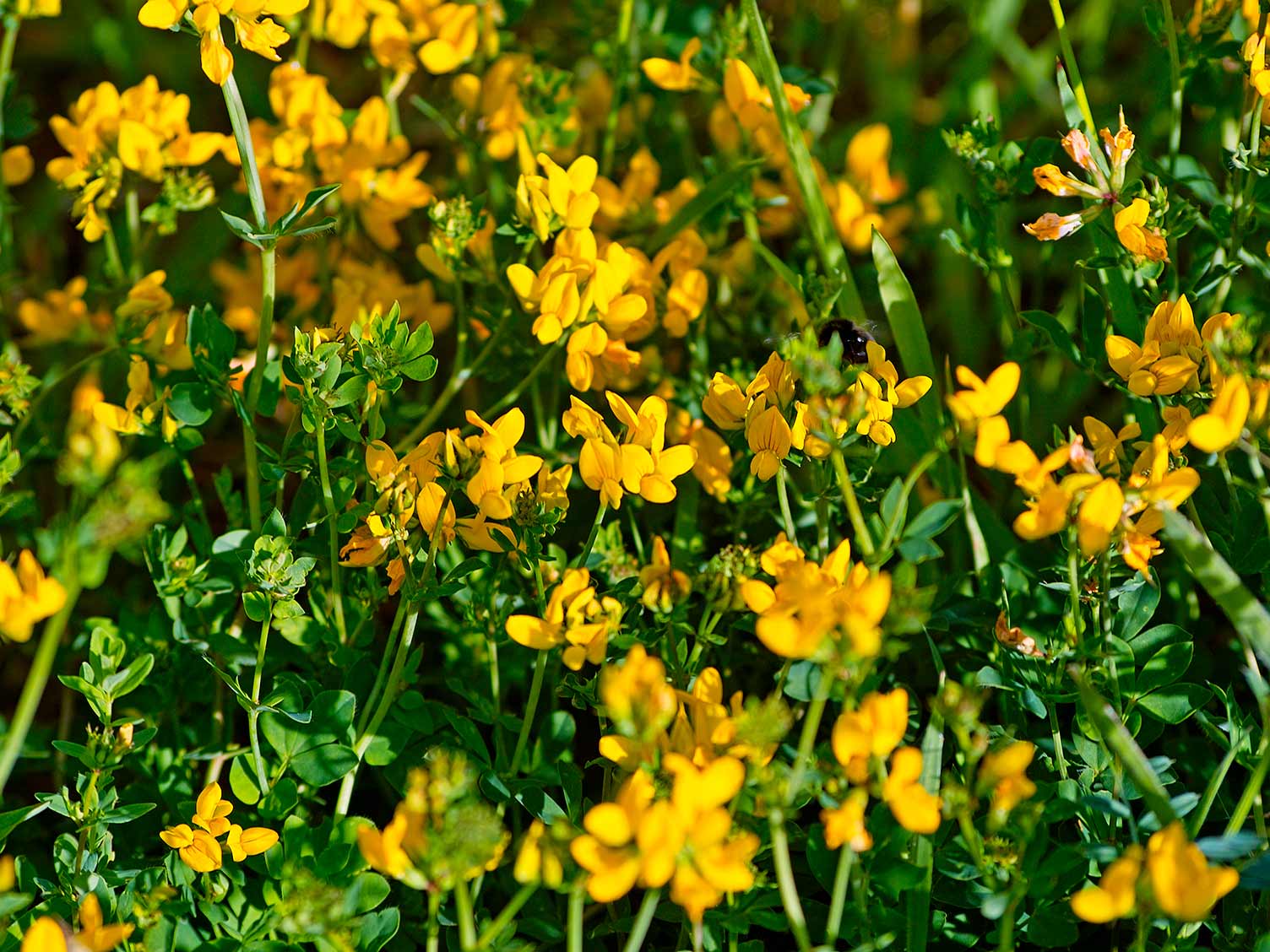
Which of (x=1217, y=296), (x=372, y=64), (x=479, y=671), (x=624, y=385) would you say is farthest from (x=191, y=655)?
(x=1217, y=296)

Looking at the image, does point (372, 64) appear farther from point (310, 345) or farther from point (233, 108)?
point (310, 345)

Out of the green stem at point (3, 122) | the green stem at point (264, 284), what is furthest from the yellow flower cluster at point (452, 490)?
the green stem at point (3, 122)

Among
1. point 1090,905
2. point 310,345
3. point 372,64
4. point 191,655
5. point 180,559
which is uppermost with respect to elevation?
point 372,64

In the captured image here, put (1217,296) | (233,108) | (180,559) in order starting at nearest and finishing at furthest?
1. (233,108)
2. (180,559)
3. (1217,296)

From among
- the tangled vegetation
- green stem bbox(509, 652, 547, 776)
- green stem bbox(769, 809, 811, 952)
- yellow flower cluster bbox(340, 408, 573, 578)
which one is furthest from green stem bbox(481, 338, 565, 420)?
green stem bbox(769, 809, 811, 952)

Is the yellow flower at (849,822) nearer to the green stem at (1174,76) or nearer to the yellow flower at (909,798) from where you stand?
the yellow flower at (909,798)

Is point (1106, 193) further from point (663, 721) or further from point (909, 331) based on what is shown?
point (663, 721)

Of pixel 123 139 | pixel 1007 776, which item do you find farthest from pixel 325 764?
pixel 123 139
